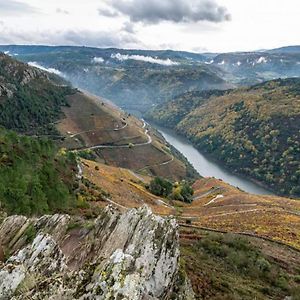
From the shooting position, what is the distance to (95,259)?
84.0 feet

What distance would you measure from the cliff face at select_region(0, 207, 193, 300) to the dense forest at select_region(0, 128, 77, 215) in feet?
58.8

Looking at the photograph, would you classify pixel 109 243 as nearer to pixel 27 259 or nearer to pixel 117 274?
pixel 27 259

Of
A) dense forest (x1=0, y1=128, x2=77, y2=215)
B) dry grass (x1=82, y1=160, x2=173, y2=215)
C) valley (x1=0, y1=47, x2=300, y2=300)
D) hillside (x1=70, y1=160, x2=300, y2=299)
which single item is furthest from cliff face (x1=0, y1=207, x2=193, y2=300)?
dry grass (x1=82, y1=160, x2=173, y2=215)

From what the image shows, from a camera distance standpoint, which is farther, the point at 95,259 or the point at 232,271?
the point at 232,271

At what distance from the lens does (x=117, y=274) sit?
19484 mm

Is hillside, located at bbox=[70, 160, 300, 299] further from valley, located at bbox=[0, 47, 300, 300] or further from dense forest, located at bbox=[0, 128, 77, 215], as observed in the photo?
dense forest, located at bbox=[0, 128, 77, 215]

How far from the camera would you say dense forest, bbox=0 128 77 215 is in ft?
176

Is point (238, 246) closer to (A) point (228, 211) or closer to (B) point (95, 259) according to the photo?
(B) point (95, 259)

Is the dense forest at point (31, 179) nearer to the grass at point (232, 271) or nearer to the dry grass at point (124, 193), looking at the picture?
the dry grass at point (124, 193)

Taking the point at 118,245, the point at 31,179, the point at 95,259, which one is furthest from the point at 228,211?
the point at 95,259

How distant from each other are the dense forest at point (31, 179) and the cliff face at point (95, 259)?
17917 millimetres

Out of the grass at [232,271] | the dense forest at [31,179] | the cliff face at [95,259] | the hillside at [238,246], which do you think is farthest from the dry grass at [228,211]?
the cliff face at [95,259]

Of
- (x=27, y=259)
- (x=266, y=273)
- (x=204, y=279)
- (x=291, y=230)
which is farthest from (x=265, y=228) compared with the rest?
(x=27, y=259)

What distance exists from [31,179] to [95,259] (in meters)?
40.6
